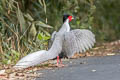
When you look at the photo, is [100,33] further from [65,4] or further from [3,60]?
[3,60]

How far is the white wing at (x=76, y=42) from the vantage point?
327 inches

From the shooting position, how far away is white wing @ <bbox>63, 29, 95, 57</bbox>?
27.2 feet

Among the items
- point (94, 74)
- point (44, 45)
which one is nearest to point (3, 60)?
point (44, 45)

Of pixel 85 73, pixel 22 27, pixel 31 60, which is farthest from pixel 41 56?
pixel 22 27

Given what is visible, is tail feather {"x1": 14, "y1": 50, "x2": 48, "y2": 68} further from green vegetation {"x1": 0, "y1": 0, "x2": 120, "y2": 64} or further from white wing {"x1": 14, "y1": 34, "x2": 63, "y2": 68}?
green vegetation {"x1": 0, "y1": 0, "x2": 120, "y2": 64}

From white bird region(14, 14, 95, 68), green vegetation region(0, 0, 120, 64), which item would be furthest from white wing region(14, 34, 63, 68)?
green vegetation region(0, 0, 120, 64)

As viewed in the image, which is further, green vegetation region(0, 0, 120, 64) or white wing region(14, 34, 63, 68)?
green vegetation region(0, 0, 120, 64)

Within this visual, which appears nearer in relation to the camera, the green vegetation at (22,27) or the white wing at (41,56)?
the white wing at (41,56)

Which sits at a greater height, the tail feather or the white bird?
the white bird

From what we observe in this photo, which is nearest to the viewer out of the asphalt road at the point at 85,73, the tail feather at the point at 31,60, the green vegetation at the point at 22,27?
the asphalt road at the point at 85,73

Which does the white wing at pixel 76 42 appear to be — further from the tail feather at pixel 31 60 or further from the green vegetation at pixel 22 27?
the green vegetation at pixel 22 27

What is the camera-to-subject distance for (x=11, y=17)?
10289 millimetres

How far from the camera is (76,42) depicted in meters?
8.34

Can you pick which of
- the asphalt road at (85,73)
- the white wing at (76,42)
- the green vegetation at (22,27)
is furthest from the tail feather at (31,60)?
the green vegetation at (22,27)
